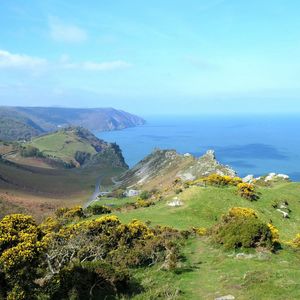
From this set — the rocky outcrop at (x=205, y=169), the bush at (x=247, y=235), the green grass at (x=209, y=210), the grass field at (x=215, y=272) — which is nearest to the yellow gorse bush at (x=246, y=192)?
the green grass at (x=209, y=210)

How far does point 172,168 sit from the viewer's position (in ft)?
376

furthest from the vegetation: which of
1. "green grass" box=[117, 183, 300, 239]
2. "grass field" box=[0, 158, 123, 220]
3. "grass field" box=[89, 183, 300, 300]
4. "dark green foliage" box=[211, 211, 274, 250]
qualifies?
"grass field" box=[0, 158, 123, 220]

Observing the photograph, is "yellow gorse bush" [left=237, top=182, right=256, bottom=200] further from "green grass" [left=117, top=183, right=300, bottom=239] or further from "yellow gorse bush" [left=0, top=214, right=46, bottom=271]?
"yellow gorse bush" [left=0, top=214, right=46, bottom=271]

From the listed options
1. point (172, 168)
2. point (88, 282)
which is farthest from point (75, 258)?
point (172, 168)

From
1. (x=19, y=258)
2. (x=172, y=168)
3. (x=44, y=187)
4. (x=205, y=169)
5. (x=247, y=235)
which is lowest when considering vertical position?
(x=44, y=187)

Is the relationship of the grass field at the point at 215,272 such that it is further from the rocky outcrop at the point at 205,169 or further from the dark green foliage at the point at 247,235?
the rocky outcrop at the point at 205,169

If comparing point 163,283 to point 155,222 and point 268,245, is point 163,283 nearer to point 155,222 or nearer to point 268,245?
point 268,245

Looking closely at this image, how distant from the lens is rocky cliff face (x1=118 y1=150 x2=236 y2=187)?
8478cm

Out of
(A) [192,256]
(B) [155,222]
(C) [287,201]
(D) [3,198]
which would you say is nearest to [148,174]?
(D) [3,198]

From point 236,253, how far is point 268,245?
1968 millimetres

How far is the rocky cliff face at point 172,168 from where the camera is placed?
84775mm

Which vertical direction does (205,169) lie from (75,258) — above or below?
below

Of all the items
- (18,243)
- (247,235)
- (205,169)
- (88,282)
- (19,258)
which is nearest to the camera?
(19,258)

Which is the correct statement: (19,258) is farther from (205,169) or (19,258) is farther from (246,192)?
(205,169)
